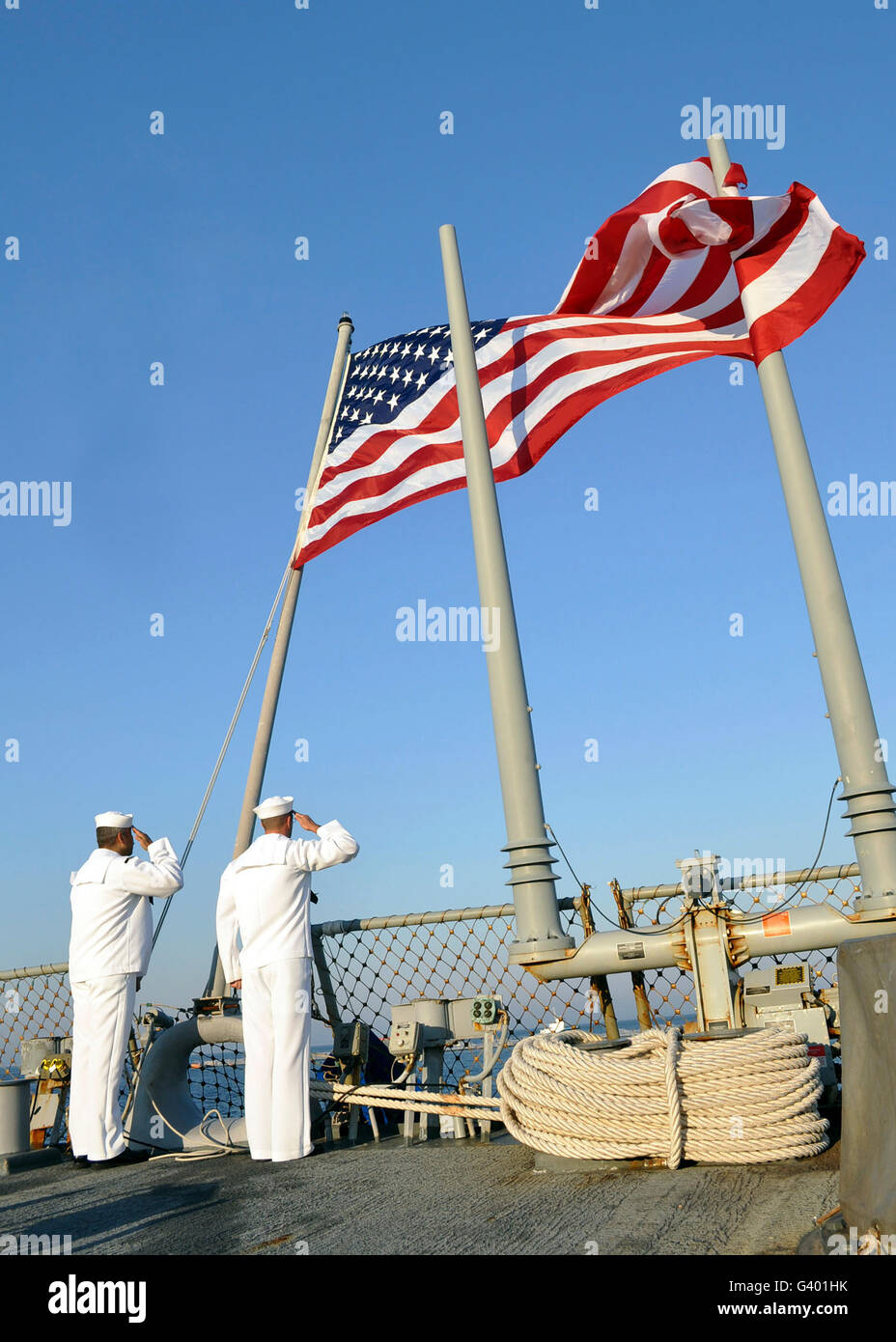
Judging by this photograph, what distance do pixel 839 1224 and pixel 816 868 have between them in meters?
3.10

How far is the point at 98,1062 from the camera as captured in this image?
19.5 feet

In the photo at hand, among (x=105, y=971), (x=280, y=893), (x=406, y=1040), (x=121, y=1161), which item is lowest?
(x=121, y=1161)

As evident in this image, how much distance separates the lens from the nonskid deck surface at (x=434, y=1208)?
128 inches

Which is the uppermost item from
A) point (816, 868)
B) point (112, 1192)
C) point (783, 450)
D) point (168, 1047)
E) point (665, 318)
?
point (665, 318)

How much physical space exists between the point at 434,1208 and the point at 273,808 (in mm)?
2581

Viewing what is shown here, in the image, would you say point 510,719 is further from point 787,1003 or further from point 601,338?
point 601,338

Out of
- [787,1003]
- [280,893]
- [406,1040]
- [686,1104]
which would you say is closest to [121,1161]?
[406,1040]

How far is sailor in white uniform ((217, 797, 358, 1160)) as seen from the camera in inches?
216

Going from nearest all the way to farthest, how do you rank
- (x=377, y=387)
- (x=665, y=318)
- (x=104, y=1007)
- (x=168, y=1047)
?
(x=104, y=1007)
(x=168, y=1047)
(x=665, y=318)
(x=377, y=387)

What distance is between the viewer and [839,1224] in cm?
284

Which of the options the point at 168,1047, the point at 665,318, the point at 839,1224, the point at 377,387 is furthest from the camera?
the point at 377,387

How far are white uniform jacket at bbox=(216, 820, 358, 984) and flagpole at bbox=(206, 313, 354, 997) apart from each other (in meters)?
1.22
